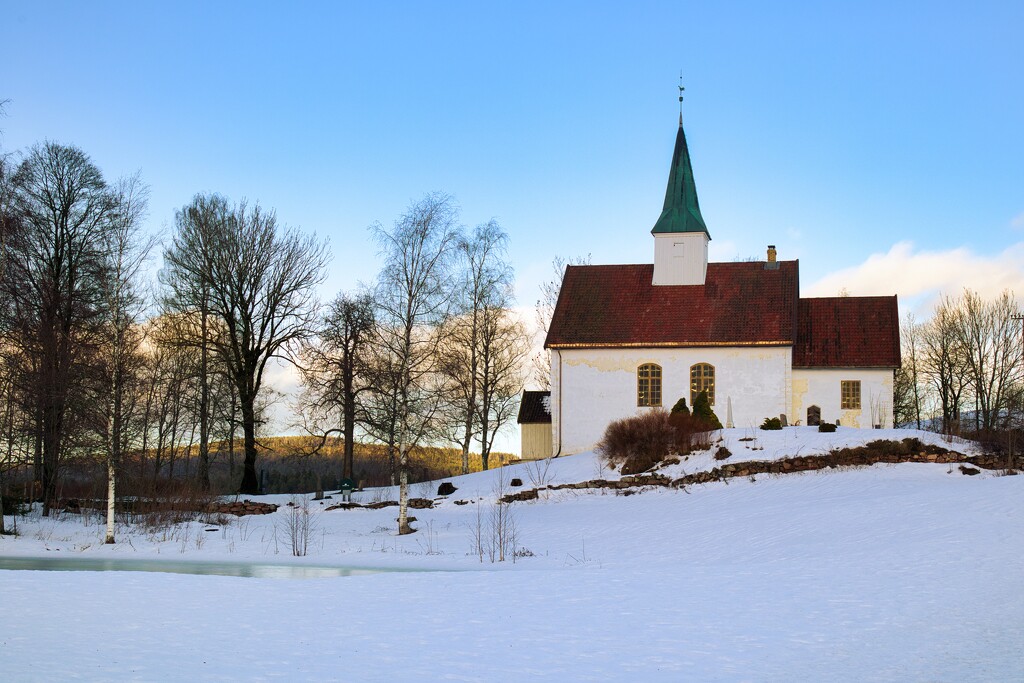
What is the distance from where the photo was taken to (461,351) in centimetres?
4050

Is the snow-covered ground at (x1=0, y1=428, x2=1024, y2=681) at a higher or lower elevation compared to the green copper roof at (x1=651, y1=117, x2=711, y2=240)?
lower

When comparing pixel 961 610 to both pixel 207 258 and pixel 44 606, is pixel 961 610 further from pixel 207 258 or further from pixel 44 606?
pixel 207 258

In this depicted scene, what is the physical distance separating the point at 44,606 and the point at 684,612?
8.33 m

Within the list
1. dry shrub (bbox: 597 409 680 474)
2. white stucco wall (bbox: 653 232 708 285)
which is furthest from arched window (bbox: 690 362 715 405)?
dry shrub (bbox: 597 409 680 474)

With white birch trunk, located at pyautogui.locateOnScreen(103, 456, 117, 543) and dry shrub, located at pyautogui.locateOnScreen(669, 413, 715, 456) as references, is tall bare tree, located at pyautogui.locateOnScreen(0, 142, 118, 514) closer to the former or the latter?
white birch trunk, located at pyautogui.locateOnScreen(103, 456, 117, 543)

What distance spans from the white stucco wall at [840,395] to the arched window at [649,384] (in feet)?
16.5

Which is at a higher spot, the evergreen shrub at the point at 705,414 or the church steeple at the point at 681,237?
the church steeple at the point at 681,237

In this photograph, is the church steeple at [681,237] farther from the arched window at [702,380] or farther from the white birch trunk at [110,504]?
the white birch trunk at [110,504]

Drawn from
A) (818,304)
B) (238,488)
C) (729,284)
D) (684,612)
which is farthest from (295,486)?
(684,612)

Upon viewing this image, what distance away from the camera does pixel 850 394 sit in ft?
117

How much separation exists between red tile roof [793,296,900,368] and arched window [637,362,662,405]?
17.0ft

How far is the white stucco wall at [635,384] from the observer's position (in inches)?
1405

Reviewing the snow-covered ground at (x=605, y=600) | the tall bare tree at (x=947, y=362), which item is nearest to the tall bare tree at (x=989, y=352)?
the tall bare tree at (x=947, y=362)

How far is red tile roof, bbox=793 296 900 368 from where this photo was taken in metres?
35.8
